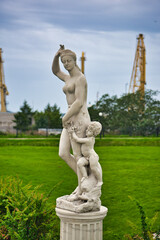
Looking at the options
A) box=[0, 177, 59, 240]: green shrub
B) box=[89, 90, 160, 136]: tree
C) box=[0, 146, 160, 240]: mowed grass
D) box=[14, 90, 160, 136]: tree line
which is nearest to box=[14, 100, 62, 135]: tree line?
box=[14, 90, 160, 136]: tree line

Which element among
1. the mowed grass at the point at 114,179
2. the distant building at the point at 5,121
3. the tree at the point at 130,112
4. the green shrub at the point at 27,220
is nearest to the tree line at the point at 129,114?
the tree at the point at 130,112

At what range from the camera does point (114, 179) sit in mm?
11906

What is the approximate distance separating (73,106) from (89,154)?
0.76m

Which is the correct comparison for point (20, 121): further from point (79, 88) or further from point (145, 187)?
point (79, 88)

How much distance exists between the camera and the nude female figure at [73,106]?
5.39m

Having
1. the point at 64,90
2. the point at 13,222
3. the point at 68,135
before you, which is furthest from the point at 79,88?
the point at 13,222

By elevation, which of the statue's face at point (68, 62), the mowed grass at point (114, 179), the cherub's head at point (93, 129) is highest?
the statue's face at point (68, 62)

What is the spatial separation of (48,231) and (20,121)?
33.3 meters

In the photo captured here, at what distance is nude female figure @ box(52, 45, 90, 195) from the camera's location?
5387mm

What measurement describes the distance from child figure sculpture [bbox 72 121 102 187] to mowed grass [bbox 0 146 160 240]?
101 cm

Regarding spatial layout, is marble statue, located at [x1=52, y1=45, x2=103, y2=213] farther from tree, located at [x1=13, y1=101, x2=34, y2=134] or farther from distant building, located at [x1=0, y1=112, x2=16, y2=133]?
distant building, located at [x1=0, y1=112, x2=16, y2=133]

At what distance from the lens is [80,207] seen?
513cm

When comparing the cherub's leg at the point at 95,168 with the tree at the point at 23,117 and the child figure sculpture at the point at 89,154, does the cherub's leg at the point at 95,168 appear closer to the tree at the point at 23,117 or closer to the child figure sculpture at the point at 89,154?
the child figure sculpture at the point at 89,154

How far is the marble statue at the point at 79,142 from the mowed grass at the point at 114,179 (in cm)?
85
